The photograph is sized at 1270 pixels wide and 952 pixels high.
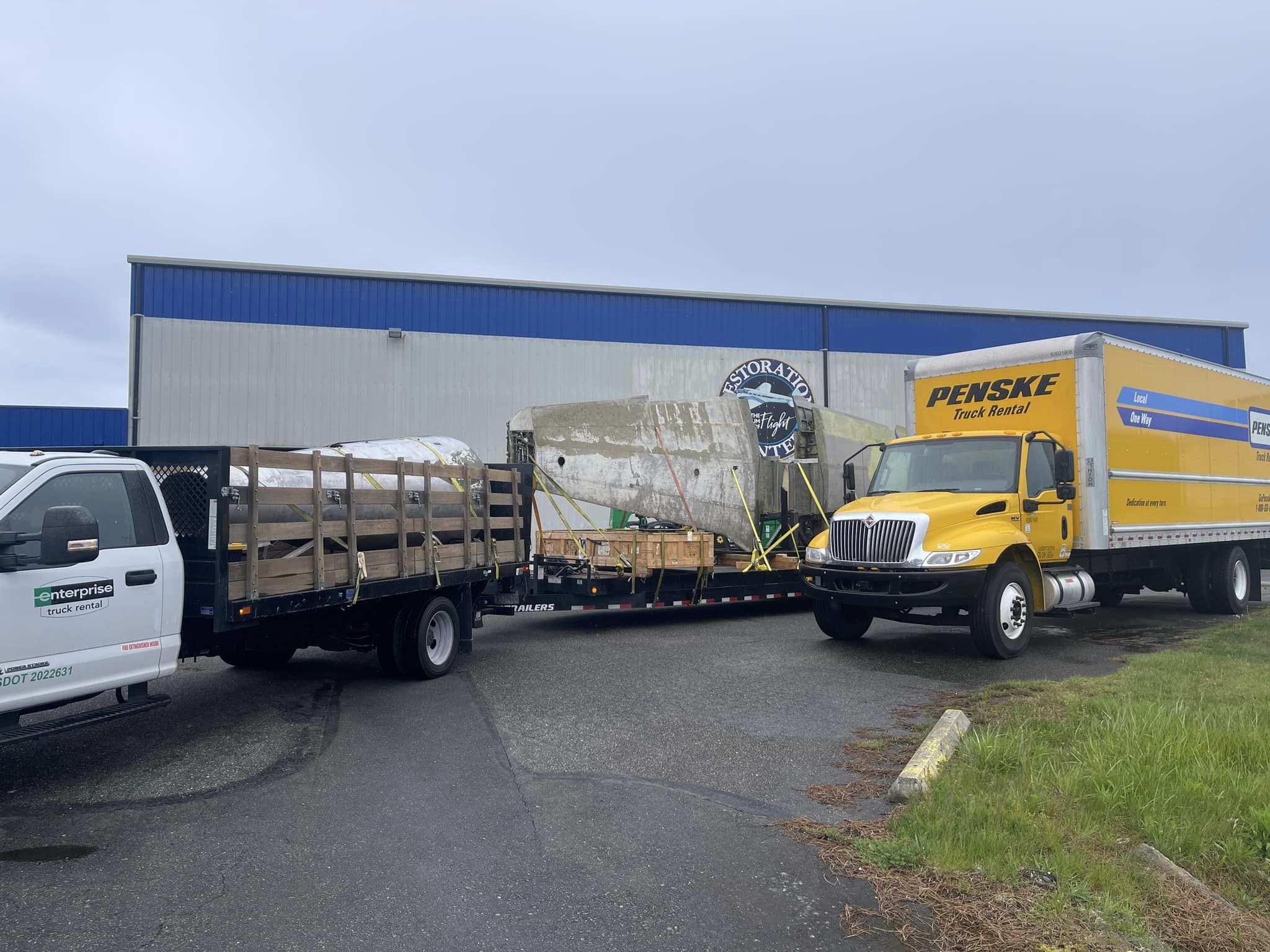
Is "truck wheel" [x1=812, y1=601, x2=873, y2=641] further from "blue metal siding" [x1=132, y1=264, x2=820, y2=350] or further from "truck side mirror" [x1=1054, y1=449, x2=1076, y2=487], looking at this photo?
"blue metal siding" [x1=132, y1=264, x2=820, y2=350]

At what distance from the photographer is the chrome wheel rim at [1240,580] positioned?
1394cm

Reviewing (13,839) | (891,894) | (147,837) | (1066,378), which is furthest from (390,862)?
(1066,378)

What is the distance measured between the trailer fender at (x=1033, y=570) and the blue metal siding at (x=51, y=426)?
85.2ft

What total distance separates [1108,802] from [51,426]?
30354mm

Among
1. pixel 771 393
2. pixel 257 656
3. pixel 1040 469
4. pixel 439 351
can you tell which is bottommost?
pixel 257 656

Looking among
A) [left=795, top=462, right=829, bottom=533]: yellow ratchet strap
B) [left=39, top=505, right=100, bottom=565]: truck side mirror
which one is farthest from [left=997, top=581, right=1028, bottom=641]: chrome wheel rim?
[left=39, top=505, right=100, bottom=565]: truck side mirror

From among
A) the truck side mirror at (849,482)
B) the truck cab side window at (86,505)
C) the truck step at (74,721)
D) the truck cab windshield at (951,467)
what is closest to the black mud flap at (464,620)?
the truck step at (74,721)

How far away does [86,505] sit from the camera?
575 centimetres

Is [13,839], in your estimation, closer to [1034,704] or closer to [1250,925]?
[1250,925]

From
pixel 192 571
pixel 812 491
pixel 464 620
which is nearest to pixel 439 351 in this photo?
pixel 812 491

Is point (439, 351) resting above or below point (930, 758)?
above

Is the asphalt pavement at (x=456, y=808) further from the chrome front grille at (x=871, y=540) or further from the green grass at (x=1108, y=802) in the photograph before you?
the chrome front grille at (x=871, y=540)

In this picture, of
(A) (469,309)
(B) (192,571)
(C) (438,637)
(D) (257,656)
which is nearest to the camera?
(B) (192,571)

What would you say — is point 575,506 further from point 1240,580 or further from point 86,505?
point 1240,580
